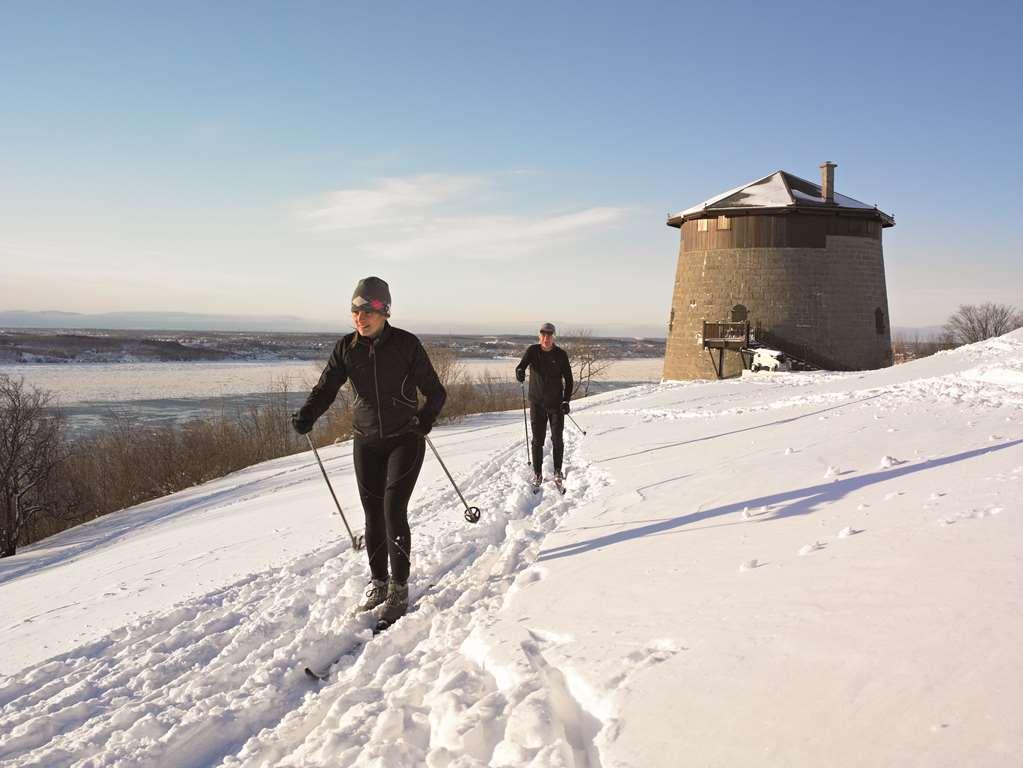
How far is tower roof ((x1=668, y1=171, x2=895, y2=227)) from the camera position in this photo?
28188 millimetres

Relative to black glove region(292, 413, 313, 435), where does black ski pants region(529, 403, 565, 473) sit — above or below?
below

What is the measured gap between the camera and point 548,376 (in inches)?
341

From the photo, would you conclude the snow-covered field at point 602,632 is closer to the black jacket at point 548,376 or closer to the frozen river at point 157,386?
the black jacket at point 548,376

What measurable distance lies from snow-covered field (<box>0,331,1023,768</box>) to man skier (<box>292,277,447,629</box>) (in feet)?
1.21

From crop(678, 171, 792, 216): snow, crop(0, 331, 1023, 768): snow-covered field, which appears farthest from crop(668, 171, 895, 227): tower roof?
crop(0, 331, 1023, 768): snow-covered field

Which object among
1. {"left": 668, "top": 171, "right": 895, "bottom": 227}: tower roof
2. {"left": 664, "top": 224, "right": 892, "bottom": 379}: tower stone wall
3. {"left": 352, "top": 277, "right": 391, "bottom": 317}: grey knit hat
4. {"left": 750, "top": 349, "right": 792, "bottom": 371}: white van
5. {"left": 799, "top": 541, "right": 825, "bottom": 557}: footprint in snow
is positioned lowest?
{"left": 799, "top": 541, "right": 825, "bottom": 557}: footprint in snow

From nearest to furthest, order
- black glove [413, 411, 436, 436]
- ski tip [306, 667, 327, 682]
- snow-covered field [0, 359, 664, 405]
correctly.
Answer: ski tip [306, 667, 327, 682] → black glove [413, 411, 436, 436] → snow-covered field [0, 359, 664, 405]

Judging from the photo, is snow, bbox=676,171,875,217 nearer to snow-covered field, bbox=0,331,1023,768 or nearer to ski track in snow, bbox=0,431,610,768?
snow-covered field, bbox=0,331,1023,768

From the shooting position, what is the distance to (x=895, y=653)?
8.82 feet

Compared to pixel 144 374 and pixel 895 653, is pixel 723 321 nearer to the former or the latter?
pixel 895 653

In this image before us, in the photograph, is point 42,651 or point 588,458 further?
point 588,458

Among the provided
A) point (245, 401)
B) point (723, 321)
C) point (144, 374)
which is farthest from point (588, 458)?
point (144, 374)

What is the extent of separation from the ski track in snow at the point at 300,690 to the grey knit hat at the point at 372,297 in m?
2.01

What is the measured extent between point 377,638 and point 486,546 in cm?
198
